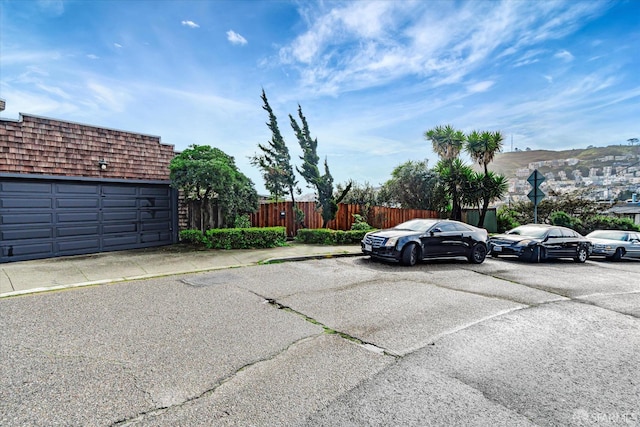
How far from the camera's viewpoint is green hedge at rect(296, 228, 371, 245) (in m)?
13.4

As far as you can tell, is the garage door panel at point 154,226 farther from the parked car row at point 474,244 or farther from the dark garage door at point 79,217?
the parked car row at point 474,244

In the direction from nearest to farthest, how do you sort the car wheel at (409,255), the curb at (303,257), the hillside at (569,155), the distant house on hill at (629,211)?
the car wheel at (409,255) < the curb at (303,257) < the distant house on hill at (629,211) < the hillside at (569,155)

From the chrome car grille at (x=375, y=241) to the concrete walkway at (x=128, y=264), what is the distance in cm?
115

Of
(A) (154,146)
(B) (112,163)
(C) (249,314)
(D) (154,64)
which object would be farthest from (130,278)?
(D) (154,64)

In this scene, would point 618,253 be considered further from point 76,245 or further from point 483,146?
point 76,245

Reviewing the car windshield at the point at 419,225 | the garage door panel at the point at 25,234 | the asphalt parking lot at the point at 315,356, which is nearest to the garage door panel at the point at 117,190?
the garage door panel at the point at 25,234

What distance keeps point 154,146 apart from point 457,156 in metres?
18.4

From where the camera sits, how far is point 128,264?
8.76 m

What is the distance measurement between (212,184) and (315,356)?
847 cm

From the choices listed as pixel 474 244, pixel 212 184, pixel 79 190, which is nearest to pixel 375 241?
pixel 474 244

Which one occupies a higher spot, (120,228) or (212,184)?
(212,184)

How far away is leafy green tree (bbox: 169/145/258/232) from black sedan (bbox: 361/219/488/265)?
4913 millimetres

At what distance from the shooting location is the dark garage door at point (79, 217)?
9.19 metres

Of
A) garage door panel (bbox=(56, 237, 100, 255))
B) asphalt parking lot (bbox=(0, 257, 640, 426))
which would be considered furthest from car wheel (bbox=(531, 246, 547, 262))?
garage door panel (bbox=(56, 237, 100, 255))
